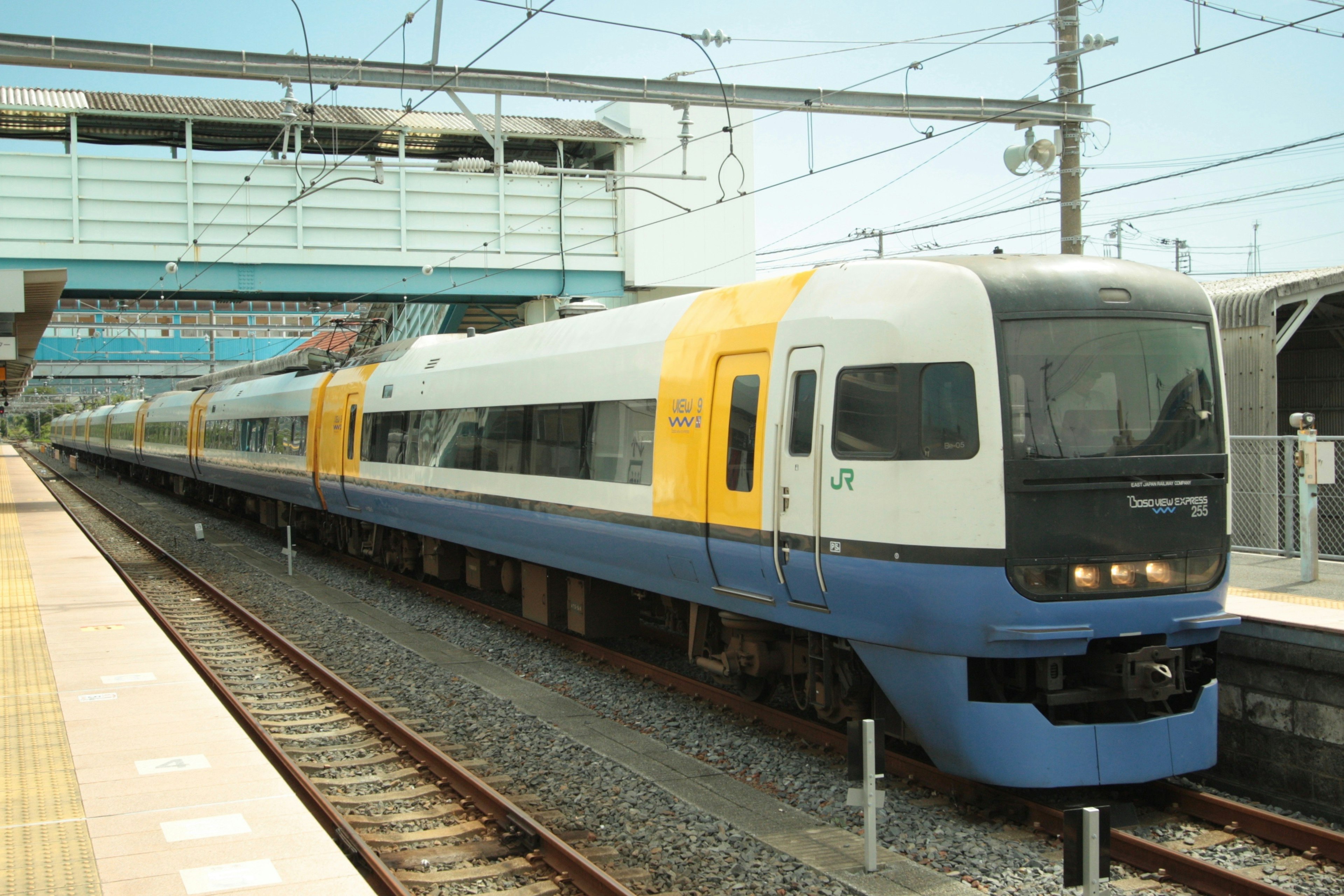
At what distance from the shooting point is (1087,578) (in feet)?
19.8

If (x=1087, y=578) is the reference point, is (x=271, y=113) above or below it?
above

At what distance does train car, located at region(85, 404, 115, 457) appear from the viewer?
157 ft

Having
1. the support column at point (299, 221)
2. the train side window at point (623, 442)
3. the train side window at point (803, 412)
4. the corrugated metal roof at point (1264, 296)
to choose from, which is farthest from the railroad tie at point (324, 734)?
the support column at point (299, 221)

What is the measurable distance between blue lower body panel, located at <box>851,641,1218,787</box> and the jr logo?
945 mm

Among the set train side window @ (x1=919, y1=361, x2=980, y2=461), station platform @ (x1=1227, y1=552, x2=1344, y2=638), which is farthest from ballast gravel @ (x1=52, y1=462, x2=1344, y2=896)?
train side window @ (x1=919, y1=361, x2=980, y2=461)

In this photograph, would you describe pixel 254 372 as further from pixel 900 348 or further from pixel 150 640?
pixel 900 348

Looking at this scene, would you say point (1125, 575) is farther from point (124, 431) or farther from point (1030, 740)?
point (124, 431)

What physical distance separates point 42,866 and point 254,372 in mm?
23303

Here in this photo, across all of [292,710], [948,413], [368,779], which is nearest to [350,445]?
[292,710]

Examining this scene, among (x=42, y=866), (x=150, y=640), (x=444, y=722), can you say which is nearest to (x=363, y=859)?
(x=42, y=866)

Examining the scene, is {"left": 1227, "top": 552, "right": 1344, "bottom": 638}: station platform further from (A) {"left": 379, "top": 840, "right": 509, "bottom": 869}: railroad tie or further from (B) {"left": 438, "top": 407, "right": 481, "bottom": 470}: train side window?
(B) {"left": 438, "top": 407, "right": 481, "bottom": 470}: train side window

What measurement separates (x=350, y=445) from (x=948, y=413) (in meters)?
12.6

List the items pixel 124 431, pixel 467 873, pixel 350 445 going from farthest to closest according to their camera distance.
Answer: pixel 124 431 < pixel 350 445 < pixel 467 873

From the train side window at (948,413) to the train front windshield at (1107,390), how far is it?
20 centimetres
